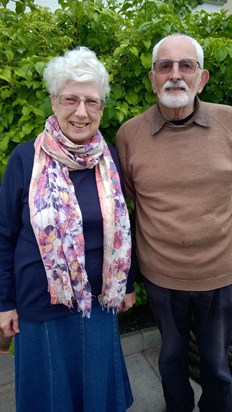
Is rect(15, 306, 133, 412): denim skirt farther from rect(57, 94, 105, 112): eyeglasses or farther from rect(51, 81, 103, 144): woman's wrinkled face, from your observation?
rect(57, 94, 105, 112): eyeglasses

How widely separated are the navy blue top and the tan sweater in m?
0.30

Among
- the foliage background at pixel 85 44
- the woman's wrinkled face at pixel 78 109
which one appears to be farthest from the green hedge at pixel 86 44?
the woman's wrinkled face at pixel 78 109

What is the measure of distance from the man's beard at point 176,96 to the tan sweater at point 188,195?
4.0 inches

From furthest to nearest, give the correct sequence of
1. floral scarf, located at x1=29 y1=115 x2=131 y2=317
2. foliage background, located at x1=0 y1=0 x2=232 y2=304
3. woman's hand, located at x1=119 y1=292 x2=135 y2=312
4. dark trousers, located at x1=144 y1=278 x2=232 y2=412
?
foliage background, located at x1=0 y1=0 x2=232 y2=304
woman's hand, located at x1=119 y1=292 x2=135 y2=312
dark trousers, located at x1=144 y1=278 x2=232 y2=412
floral scarf, located at x1=29 y1=115 x2=131 y2=317

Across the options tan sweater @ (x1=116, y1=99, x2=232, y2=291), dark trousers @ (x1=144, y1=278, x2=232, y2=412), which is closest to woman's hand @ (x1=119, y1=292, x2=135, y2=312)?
dark trousers @ (x1=144, y1=278, x2=232, y2=412)

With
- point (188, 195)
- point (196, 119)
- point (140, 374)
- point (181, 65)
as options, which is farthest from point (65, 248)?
point (140, 374)

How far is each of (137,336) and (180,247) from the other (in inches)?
58.8

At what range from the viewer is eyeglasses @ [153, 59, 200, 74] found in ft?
5.88

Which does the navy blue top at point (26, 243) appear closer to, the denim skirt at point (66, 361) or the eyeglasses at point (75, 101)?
the denim skirt at point (66, 361)

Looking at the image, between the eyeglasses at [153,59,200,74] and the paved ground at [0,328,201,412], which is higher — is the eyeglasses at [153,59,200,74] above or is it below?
above

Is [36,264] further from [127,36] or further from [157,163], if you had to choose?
[127,36]

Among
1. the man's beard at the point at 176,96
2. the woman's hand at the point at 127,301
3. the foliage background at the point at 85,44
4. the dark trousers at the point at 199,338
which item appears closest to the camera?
the man's beard at the point at 176,96

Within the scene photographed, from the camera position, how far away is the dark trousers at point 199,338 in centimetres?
193

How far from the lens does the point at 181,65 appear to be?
1791 millimetres
